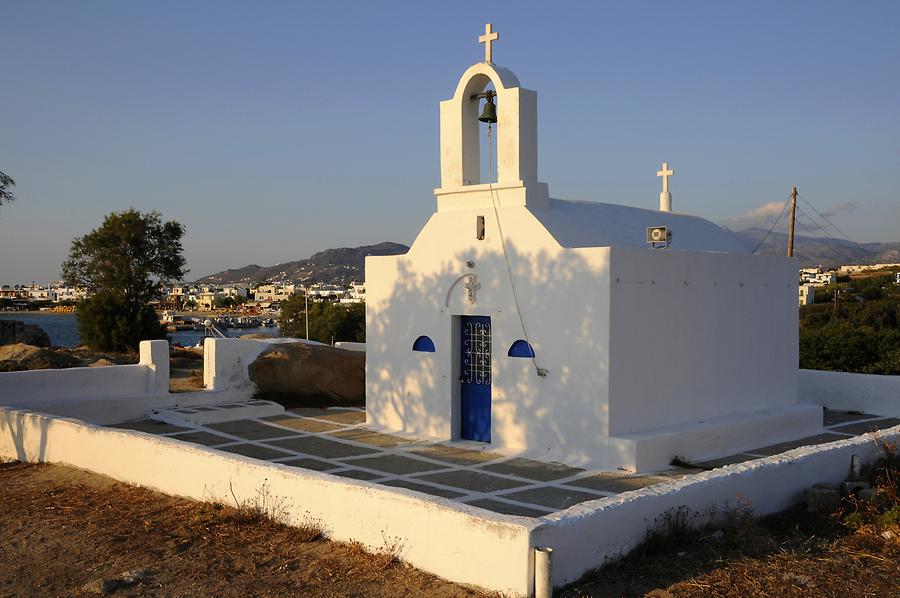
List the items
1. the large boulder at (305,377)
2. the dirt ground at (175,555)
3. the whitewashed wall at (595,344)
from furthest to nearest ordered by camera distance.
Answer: the large boulder at (305,377), the whitewashed wall at (595,344), the dirt ground at (175,555)

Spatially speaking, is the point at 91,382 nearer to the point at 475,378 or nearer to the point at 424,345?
the point at 424,345

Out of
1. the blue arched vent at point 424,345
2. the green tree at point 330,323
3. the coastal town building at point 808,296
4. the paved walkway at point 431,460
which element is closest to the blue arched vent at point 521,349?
the paved walkway at point 431,460

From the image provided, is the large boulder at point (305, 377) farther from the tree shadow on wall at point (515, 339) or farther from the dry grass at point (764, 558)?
the dry grass at point (764, 558)

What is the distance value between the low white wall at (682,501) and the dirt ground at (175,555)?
0.81 meters

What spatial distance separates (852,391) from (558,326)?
8117 millimetres

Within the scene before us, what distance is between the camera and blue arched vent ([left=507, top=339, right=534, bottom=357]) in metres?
12.2

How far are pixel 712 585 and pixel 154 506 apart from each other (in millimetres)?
Result: 6021

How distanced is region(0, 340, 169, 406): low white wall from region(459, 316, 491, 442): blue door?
642 cm

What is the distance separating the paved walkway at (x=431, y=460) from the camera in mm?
9820

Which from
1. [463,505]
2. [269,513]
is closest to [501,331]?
[269,513]

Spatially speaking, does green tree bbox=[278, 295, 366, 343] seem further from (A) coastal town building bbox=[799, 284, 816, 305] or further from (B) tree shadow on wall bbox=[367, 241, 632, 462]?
(B) tree shadow on wall bbox=[367, 241, 632, 462]

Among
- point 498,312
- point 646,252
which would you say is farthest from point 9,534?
point 646,252

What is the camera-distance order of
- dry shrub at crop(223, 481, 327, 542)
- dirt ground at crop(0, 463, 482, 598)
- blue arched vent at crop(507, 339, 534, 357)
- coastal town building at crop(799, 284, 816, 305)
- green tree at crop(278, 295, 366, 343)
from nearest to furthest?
dirt ground at crop(0, 463, 482, 598), dry shrub at crop(223, 481, 327, 542), blue arched vent at crop(507, 339, 534, 357), green tree at crop(278, 295, 366, 343), coastal town building at crop(799, 284, 816, 305)

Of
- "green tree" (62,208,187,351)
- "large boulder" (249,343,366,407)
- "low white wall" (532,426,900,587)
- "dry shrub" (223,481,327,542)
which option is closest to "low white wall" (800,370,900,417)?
"low white wall" (532,426,900,587)
